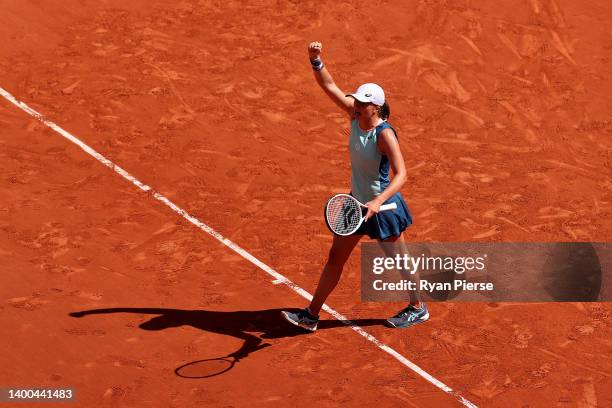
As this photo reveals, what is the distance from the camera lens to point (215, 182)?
13.4m

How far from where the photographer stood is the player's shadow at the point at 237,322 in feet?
35.2

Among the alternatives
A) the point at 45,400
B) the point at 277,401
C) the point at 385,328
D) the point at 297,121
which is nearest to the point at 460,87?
the point at 297,121

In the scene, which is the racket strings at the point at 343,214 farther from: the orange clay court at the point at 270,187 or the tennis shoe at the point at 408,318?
the tennis shoe at the point at 408,318

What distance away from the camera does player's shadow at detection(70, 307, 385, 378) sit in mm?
10734

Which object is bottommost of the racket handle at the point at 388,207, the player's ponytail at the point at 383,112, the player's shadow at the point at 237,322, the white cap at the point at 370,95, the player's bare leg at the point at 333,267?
the player's shadow at the point at 237,322

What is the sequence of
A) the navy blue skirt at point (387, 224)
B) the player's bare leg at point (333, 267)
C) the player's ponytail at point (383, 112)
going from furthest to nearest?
the player's bare leg at point (333, 267) → the navy blue skirt at point (387, 224) → the player's ponytail at point (383, 112)

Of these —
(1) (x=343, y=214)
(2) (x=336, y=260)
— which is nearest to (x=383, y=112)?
(1) (x=343, y=214)

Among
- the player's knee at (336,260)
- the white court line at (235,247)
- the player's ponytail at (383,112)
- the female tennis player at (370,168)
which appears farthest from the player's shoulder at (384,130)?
the white court line at (235,247)

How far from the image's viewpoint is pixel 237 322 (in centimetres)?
1091

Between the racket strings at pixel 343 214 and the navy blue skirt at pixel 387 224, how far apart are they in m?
0.25

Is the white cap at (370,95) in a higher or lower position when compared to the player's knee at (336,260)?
higher

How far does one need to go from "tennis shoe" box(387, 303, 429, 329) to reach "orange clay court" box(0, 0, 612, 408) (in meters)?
0.10

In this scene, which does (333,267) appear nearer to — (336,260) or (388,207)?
(336,260)

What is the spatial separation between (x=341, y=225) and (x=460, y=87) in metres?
6.26
